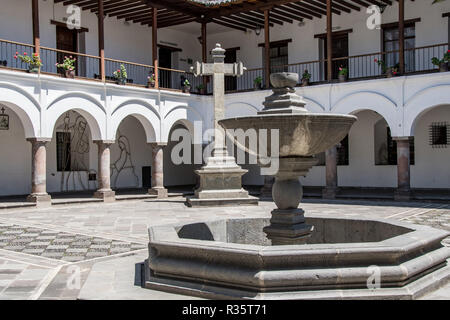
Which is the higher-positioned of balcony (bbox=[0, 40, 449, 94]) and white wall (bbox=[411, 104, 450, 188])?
balcony (bbox=[0, 40, 449, 94])

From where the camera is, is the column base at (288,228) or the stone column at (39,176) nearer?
the column base at (288,228)

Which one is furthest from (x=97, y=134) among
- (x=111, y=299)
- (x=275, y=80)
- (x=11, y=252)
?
(x=111, y=299)

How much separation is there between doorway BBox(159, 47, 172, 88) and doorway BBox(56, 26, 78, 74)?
12.1 feet

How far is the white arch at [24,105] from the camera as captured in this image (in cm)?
1329

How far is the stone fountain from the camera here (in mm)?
4215

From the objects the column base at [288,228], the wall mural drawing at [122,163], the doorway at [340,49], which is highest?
the doorway at [340,49]

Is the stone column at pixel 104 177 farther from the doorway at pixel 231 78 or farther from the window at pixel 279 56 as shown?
the window at pixel 279 56

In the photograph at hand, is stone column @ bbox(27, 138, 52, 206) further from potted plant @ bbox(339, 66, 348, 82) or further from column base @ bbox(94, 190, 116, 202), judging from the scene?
potted plant @ bbox(339, 66, 348, 82)

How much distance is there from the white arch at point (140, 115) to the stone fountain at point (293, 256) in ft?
34.5

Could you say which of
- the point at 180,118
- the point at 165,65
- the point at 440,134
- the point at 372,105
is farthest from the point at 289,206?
the point at 165,65

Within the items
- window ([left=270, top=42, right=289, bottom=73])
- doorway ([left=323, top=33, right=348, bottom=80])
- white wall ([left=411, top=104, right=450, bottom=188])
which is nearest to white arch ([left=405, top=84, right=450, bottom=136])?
white wall ([left=411, top=104, right=450, bottom=188])

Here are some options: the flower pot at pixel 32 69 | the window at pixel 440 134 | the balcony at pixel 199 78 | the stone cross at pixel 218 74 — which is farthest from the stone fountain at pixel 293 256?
the window at pixel 440 134

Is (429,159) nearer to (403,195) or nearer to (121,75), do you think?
(403,195)
